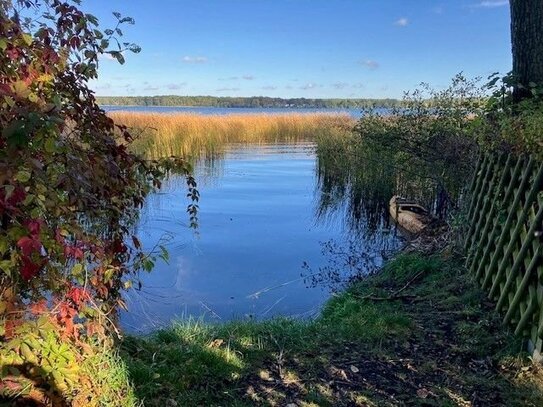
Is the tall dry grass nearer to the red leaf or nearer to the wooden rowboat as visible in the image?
the wooden rowboat

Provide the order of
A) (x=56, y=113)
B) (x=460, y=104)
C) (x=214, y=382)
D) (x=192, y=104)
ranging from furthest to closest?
1. (x=192, y=104)
2. (x=460, y=104)
3. (x=214, y=382)
4. (x=56, y=113)

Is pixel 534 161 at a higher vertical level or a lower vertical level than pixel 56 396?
higher

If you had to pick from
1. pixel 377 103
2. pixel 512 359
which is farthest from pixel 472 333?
pixel 377 103

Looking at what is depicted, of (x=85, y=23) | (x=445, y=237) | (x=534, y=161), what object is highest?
(x=85, y=23)

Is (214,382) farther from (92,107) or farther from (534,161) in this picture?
(534,161)

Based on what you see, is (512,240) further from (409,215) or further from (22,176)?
(409,215)

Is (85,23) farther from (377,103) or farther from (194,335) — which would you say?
(377,103)

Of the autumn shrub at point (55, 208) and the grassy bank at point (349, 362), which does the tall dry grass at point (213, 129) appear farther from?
the autumn shrub at point (55, 208)

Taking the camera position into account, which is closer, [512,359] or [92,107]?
[92,107]

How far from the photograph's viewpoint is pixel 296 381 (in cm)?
306

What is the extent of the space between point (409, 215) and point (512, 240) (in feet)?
17.3

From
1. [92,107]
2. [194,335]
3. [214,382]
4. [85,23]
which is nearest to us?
[85,23]

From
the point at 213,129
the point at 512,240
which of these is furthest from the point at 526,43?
the point at 213,129

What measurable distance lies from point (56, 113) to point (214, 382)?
187 centimetres
